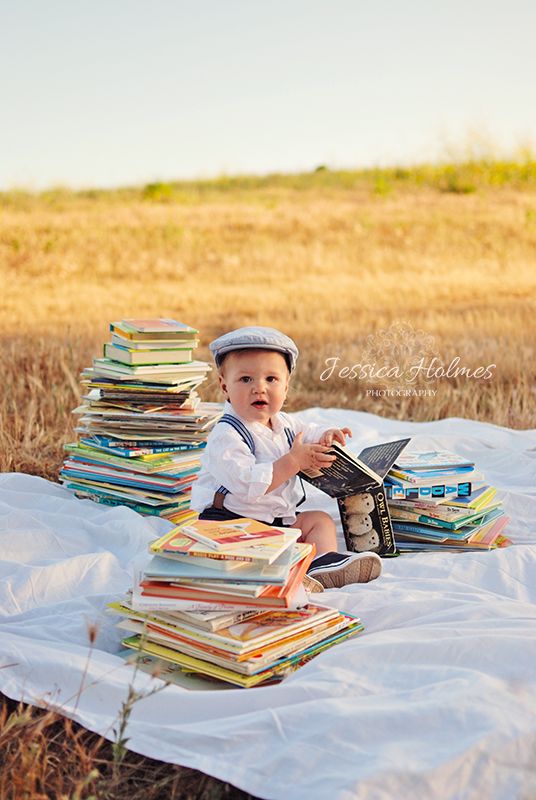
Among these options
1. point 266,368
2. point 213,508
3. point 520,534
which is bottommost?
point 520,534

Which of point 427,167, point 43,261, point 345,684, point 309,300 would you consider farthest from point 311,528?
point 427,167

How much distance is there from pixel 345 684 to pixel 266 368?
1.45 m

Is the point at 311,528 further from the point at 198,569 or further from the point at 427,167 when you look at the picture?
the point at 427,167

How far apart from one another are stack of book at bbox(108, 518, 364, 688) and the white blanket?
116mm

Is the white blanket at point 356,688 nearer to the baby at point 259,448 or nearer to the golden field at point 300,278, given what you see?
the baby at point 259,448

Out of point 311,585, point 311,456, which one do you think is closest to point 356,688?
point 311,585

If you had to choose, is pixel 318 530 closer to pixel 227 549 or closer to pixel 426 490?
pixel 426 490

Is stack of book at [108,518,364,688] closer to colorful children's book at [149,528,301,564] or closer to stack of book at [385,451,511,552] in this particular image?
colorful children's book at [149,528,301,564]

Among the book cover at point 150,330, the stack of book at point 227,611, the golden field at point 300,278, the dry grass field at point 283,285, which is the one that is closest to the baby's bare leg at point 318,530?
the stack of book at point 227,611

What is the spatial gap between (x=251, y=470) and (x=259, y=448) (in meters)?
0.18

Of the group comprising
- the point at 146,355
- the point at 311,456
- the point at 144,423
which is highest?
the point at 146,355

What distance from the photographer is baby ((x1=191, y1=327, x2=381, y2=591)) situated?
346 centimetres

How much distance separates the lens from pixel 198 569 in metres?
2.66

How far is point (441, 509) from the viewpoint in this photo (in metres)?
3.87
